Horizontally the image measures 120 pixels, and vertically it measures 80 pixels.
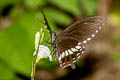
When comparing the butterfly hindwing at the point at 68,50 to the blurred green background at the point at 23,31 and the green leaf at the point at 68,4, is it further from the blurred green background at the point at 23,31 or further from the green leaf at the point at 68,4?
the green leaf at the point at 68,4

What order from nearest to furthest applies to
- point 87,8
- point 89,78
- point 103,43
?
point 87,8
point 89,78
point 103,43

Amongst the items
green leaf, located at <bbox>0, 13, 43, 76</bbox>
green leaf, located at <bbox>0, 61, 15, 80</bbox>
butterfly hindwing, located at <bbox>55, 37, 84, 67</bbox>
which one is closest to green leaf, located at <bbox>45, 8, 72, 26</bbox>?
green leaf, located at <bbox>0, 13, 43, 76</bbox>

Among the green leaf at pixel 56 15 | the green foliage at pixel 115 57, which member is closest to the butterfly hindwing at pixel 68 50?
the green leaf at pixel 56 15

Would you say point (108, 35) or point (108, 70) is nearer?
point (108, 70)

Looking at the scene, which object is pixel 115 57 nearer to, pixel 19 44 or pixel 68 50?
pixel 19 44

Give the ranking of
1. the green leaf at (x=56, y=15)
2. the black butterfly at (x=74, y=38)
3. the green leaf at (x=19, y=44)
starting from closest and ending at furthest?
the black butterfly at (x=74, y=38) < the green leaf at (x=19, y=44) < the green leaf at (x=56, y=15)

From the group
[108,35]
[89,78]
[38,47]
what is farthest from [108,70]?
[38,47]

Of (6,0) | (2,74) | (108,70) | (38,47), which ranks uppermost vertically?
(38,47)

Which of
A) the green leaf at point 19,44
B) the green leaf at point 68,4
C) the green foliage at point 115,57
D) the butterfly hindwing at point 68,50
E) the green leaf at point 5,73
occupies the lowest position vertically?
the green foliage at point 115,57

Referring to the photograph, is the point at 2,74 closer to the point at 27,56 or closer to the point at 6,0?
the point at 27,56
